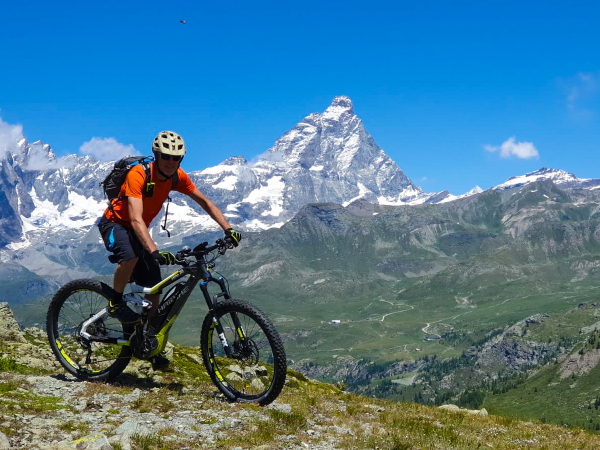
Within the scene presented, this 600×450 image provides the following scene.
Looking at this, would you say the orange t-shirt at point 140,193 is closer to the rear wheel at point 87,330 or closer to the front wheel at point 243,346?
the rear wheel at point 87,330

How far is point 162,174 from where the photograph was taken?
13.5 m

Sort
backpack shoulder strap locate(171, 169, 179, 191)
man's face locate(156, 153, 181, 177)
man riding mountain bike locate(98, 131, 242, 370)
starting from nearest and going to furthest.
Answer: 1. man riding mountain bike locate(98, 131, 242, 370)
2. man's face locate(156, 153, 181, 177)
3. backpack shoulder strap locate(171, 169, 179, 191)

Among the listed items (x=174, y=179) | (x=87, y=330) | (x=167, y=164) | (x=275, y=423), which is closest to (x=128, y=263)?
(x=174, y=179)

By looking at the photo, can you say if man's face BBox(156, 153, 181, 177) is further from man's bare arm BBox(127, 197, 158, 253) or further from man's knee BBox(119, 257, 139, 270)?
man's knee BBox(119, 257, 139, 270)

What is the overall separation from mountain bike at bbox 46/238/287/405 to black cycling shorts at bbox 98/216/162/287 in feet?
1.56

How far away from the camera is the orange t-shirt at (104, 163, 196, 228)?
1302 cm

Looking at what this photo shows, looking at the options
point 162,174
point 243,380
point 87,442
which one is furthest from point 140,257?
point 87,442

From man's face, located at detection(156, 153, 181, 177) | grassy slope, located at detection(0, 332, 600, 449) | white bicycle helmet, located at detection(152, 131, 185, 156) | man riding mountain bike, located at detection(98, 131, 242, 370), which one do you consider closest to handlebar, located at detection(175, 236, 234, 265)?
man riding mountain bike, located at detection(98, 131, 242, 370)

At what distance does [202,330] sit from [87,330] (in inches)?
153

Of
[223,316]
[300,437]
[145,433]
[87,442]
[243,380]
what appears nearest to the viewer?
[87,442]

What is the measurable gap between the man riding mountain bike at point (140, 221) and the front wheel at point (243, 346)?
1.72 m

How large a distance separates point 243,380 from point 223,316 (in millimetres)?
2842

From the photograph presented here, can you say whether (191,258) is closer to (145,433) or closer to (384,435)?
(145,433)

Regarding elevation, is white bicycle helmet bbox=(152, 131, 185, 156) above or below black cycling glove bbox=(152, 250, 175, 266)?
above
